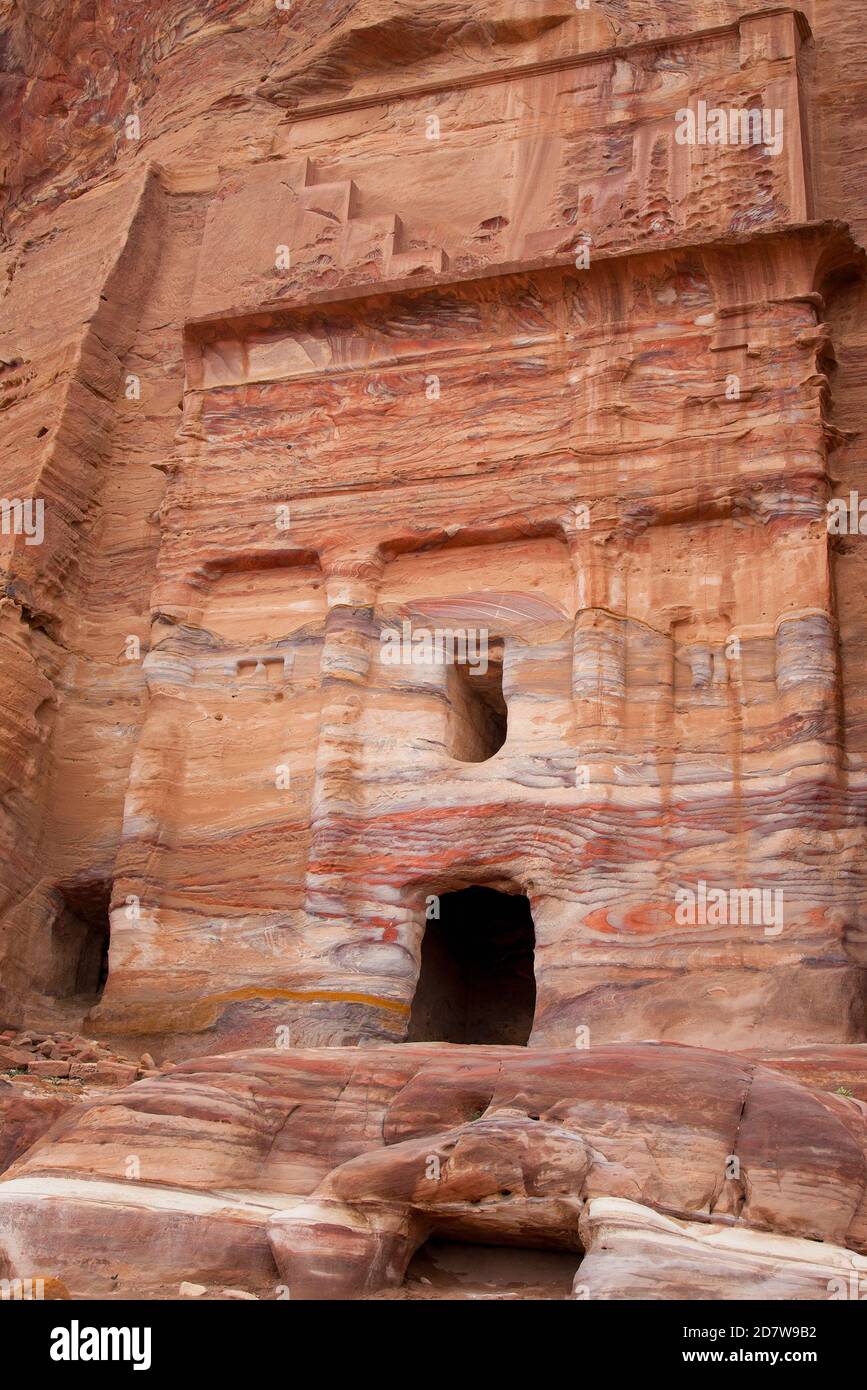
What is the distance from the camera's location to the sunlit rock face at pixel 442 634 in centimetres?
952

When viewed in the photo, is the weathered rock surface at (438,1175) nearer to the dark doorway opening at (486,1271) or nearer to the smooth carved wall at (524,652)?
the dark doorway opening at (486,1271)

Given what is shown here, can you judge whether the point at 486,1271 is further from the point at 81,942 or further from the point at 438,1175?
the point at 81,942

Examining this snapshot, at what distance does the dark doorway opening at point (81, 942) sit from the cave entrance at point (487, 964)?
11.4ft

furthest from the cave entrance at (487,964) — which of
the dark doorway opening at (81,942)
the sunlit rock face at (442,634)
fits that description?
the dark doorway opening at (81,942)

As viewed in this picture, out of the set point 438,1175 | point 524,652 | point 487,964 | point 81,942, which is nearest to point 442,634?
point 524,652

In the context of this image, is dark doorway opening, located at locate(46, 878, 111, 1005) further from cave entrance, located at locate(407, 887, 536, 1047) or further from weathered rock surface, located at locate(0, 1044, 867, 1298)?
weathered rock surface, located at locate(0, 1044, 867, 1298)

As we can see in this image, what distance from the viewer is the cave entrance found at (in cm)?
1608

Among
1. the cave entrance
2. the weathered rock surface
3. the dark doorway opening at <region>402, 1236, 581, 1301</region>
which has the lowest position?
the dark doorway opening at <region>402, 1236, 581, 1301</region>

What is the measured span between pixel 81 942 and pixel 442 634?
4.89 meters

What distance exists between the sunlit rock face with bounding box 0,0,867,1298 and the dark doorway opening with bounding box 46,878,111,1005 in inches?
1.7

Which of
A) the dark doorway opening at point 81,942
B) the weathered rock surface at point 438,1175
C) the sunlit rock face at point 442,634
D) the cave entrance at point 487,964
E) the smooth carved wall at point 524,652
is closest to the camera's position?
the weathered rock surface at point 438,1175

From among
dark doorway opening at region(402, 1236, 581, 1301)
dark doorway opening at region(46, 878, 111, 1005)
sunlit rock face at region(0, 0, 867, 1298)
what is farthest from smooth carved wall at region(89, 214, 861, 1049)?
dark doorway opening at region(402, 1236, 581, 1301)

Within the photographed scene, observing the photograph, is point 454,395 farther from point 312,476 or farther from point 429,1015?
point 429,1015

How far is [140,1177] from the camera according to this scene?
8875 millimetres
